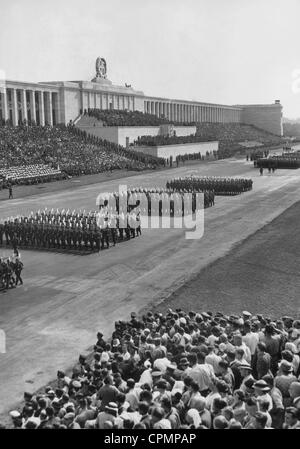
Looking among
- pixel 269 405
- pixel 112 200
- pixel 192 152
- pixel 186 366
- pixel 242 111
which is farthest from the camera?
pixel 242 111

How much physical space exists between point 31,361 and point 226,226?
16689 millimetres

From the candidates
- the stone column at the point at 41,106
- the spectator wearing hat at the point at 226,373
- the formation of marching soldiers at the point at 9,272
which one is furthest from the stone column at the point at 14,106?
the spectator wearing hat at the point at 226,373

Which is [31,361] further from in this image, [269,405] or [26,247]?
[26,247]

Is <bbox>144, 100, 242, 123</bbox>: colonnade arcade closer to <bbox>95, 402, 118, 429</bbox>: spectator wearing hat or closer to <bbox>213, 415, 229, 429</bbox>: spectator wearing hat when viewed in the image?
<bbox>95, 402, 118, 429</bbox>: spectator wearing hat

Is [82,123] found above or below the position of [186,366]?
above

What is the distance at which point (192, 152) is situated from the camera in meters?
77.6

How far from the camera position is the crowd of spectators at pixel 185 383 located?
682cm

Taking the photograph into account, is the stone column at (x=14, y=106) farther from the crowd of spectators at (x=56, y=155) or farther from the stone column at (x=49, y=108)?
the stone column at (x=49, y=108)

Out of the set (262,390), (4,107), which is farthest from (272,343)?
(4,107)

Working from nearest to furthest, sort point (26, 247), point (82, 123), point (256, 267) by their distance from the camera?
1. point (256, 267)
2. point (26, 247)
3. point (82, 123)

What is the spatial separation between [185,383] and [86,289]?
9009 mm

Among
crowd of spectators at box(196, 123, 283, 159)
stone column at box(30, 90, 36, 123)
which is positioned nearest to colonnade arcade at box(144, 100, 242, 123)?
crowd of spectators at box(196, 123, 283, 159)

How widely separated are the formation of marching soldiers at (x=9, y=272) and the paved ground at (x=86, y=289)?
0.43 meters
